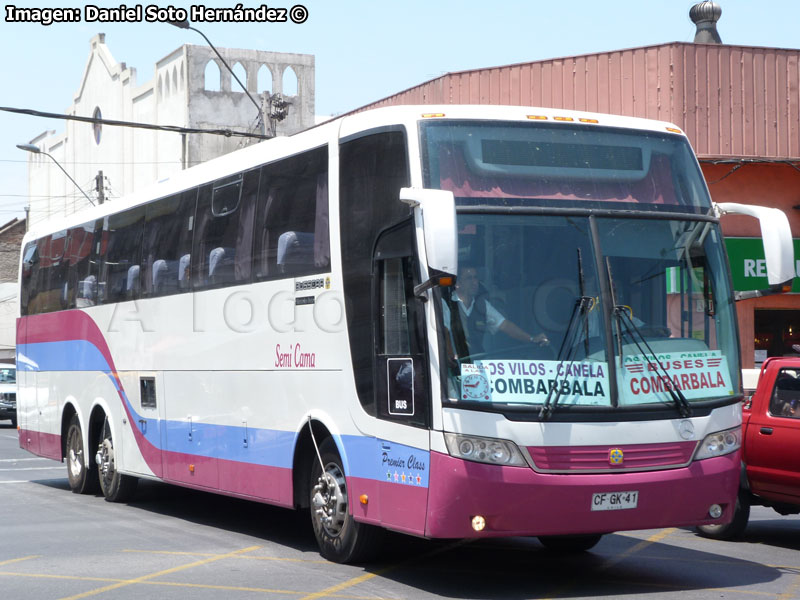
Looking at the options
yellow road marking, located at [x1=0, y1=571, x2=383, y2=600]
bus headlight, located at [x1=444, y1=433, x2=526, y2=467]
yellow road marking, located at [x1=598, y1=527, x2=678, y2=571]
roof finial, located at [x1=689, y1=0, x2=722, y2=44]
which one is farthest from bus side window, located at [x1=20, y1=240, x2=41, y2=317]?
roof finial, located at [x1=689, y1=0, x2=722, y2=44]

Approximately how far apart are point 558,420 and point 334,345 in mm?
2253

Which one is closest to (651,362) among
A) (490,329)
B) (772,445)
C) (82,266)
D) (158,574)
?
(490,329)

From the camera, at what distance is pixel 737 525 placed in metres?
11.5

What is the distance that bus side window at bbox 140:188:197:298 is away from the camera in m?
12.7

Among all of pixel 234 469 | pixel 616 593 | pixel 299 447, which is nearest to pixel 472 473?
pixel 616 593

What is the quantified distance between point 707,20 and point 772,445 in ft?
58.3

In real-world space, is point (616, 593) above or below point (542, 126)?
below

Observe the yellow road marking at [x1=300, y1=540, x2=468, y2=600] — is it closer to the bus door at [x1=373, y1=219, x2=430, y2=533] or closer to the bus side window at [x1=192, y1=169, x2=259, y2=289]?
the bus door at [x1=373, y1=219, x2=430, y2=533]

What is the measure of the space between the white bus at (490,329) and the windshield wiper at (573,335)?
0.05ft

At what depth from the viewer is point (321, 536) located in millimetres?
9891

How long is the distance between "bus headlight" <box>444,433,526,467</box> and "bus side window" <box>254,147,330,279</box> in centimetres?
234

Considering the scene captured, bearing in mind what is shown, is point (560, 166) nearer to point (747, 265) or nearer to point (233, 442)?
point (233, 442)

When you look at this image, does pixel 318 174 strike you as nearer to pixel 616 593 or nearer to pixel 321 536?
pixel 321 536

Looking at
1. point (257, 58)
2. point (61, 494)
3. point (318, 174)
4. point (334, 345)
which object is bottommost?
point (61, 494)
